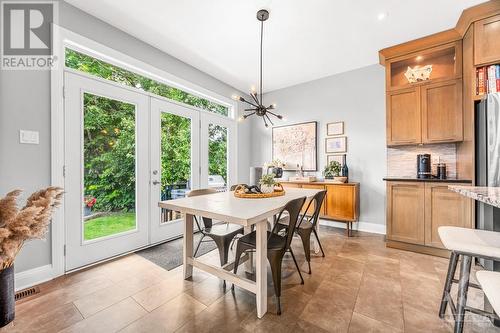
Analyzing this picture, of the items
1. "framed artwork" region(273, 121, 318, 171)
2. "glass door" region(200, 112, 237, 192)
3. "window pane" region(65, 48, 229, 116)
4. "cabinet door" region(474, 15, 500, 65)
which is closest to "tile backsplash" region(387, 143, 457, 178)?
"cabinet door" region(474, 15, 500, 65)

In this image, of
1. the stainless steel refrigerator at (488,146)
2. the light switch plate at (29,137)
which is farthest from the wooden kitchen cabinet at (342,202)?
the light switch plate at (29,137)

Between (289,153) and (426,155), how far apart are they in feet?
7.45

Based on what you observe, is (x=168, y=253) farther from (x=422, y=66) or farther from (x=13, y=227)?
(x=422, y=66)

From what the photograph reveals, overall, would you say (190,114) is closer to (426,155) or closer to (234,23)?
(234,23)

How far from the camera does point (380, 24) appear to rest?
2562 millimetres

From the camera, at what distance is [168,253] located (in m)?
2.80

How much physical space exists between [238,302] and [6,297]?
66.3 inches

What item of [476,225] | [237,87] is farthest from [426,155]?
[237,87]

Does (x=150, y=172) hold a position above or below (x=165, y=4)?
below

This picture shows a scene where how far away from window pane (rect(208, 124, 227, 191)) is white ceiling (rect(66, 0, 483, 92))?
1.18 meters

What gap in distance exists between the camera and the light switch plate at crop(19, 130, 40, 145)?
76.4 inches

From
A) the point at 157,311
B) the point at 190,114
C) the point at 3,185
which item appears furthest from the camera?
the point at 190,114

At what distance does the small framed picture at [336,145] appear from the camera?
3.88 meters

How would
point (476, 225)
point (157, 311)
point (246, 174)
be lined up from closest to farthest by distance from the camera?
point (157, 311), point (476, 225), point (246, 174)
